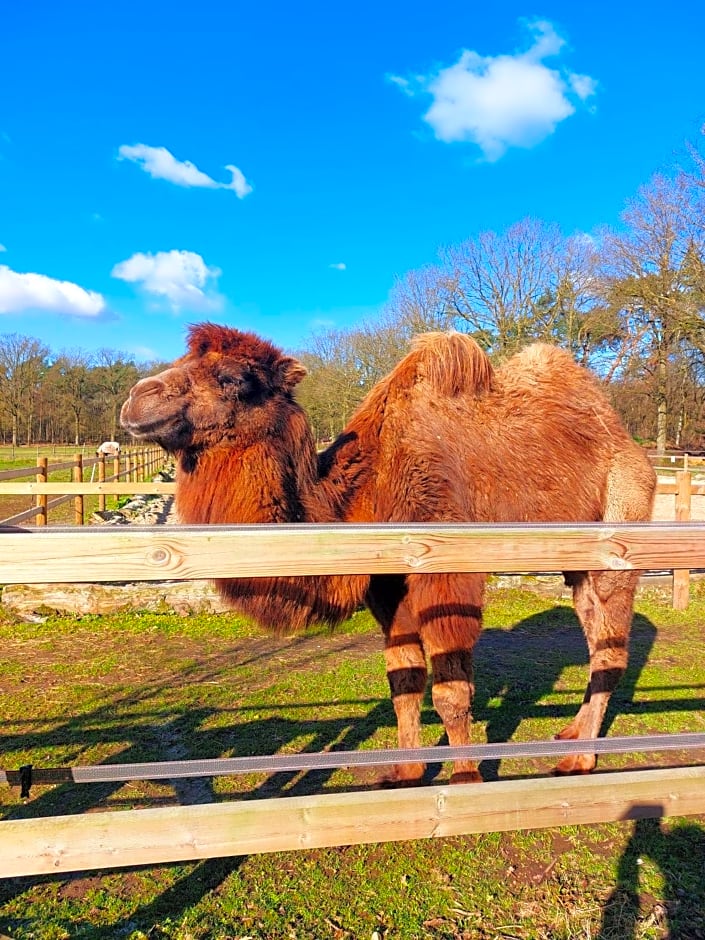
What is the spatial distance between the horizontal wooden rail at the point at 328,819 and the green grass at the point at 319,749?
1.12 m

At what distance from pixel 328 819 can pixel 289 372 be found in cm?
273

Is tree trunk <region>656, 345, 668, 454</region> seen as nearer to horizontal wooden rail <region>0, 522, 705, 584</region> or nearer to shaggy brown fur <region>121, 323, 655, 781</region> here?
shaggy brown fur <region>121, 323, 655, 781</region>

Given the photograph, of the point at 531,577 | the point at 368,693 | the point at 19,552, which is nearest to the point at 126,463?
the point at 531,577

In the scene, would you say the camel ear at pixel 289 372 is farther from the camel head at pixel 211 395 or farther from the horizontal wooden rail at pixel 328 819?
the horizontal wooden rail at pixel 328 819

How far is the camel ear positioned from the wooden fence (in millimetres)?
2159

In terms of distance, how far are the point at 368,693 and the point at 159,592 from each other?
354 centimetres

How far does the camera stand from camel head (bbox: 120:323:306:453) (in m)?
3.44

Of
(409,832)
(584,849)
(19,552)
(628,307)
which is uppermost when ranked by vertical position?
(628,307)

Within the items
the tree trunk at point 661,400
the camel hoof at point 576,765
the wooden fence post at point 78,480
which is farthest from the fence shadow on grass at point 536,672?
the tree trunk at point 661,400

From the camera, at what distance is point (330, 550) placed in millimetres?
1882

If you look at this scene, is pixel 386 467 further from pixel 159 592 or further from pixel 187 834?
pixel 159 592

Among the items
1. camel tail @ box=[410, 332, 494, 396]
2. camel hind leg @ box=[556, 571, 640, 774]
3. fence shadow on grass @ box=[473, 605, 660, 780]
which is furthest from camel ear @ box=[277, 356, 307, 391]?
fence shadow on grass @ box=[473, 605, 660, 780]

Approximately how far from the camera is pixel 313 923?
273cm

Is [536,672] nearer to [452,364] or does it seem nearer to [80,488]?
[452,364]
